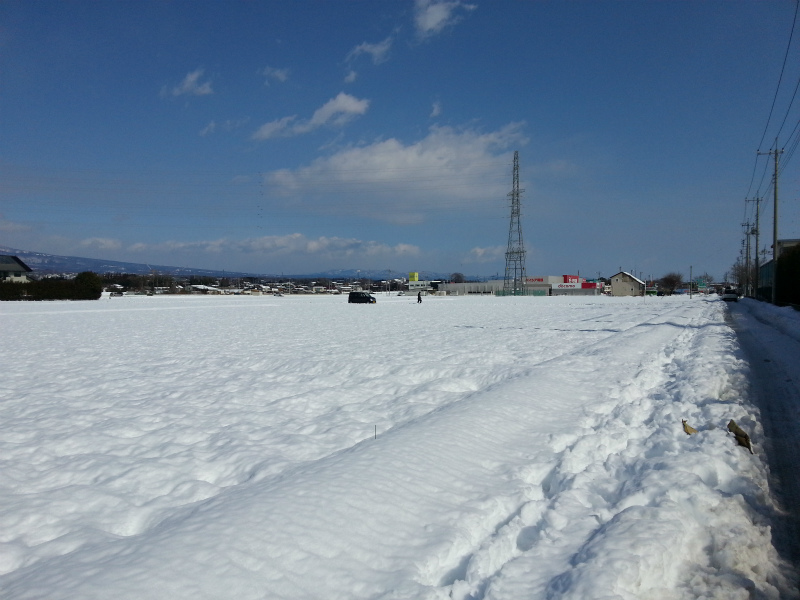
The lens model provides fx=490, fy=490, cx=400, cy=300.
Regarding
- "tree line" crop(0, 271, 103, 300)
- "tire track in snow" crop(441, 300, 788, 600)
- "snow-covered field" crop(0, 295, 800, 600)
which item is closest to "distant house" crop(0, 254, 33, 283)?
"tree line" crop(0, 271, 103, 300)

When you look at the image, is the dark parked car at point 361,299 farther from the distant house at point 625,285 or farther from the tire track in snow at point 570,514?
the distant house at point 625,285

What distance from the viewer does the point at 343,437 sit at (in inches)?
234

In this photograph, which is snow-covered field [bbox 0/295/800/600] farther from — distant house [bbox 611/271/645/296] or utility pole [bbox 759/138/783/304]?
distant house [bbox 611/271/645/296]

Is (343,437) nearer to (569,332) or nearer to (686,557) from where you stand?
(686,557)

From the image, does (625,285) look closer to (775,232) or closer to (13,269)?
(775,232)

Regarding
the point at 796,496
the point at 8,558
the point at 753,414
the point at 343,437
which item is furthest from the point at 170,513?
the point at 753,414

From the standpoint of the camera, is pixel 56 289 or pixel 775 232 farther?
pixel 56 289

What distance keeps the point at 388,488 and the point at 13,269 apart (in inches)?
3931

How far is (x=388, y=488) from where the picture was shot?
4215 millimetres

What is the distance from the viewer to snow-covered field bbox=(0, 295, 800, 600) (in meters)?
3.07

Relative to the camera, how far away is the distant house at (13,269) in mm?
79025

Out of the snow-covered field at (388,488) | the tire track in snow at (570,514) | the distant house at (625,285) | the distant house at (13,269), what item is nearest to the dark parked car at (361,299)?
the snow-covered field at (388,488)

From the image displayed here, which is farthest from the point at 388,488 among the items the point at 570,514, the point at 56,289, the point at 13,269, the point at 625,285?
the point at 625,285

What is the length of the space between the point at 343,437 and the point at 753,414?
5.40m
